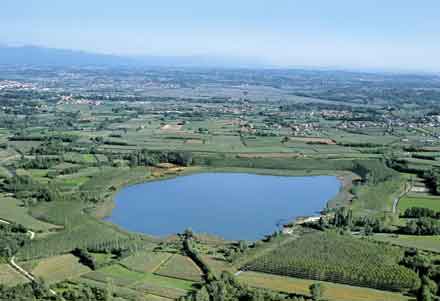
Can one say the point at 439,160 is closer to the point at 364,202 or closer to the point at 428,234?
the point at 364,202

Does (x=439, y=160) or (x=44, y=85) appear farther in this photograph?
(x=44, y=85)

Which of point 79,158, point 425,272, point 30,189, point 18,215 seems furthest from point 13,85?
point 425,272

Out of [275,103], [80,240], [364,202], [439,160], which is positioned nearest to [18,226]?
[80,240]

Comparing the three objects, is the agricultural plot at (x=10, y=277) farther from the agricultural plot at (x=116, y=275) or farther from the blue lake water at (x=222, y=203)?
the blue lake water at (x=222, y=203)

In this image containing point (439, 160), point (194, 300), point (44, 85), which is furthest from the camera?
point (44, 85)

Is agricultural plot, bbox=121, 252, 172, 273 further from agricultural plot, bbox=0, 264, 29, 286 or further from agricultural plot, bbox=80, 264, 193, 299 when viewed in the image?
agricultural plot, bbox=0, 264, 29, 286

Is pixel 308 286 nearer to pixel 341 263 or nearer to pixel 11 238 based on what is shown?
pixel 341 263

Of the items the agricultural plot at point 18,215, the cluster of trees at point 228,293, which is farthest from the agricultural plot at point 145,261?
the agricultural plot at point 18,215
